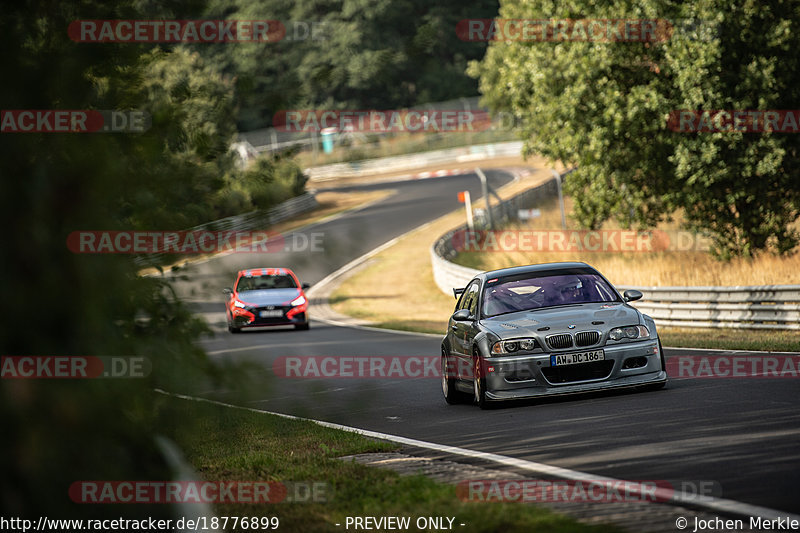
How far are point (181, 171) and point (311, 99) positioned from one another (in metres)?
0.75

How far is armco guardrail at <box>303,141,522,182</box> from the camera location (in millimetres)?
85312

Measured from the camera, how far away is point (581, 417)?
416 inches

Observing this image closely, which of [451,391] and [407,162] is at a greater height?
[451,391]

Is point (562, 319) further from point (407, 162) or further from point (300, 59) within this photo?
point (407, 162)

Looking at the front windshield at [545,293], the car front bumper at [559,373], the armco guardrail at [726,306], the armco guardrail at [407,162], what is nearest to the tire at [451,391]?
the front windshield at [545,293]

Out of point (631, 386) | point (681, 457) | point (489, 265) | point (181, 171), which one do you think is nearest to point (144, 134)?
point (181, 171)

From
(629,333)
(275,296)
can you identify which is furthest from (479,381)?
(275,296)

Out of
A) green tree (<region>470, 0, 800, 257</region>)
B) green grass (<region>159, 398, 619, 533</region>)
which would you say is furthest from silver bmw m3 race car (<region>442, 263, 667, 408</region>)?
green tree (<region>470, 0, 800, 257</region>)

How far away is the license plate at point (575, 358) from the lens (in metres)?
11.6

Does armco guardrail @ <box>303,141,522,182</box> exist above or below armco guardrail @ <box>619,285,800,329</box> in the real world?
below

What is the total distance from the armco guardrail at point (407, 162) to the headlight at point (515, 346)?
241 feet

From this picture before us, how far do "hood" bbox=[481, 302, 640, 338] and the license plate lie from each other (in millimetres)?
258

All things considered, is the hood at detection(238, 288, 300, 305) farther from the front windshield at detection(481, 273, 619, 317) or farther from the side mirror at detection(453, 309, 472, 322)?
the side mirror at detection(453, 309, 472, 322)

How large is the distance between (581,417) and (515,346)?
1394mm
